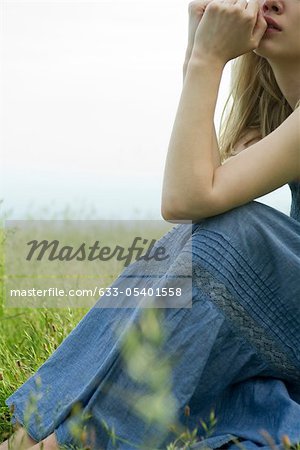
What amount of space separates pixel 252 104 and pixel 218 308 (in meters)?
0.82

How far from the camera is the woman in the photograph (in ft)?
5.75

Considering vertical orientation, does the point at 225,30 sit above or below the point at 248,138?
above

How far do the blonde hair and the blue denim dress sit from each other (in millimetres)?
593

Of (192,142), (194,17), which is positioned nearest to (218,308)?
(192,142)

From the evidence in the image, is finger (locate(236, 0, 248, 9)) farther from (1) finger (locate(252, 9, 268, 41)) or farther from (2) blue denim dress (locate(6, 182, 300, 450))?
(2) blue denim dress (locate(6, 182, 300, 450))

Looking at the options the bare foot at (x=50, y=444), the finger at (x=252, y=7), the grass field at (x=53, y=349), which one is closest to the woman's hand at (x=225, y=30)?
the finger at (x=252, y=7)

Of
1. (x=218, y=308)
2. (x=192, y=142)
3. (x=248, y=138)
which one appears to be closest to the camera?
(x=218, y=308)

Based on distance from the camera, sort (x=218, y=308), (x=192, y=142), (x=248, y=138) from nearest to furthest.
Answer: (x=218, y=308)
(x=192, y=142)
(x=248, y=138)

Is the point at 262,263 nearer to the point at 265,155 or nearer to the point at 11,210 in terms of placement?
the point at 265,155

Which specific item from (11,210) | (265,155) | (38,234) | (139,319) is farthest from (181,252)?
(38,234)

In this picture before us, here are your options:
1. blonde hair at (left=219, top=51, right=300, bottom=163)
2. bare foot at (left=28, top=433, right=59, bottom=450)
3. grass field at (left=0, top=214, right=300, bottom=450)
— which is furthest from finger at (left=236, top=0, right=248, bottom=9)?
bare foot at (left=28, top=433, right=59, bottom=450)

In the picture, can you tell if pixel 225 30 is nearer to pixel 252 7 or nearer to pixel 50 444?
pixel 252 7

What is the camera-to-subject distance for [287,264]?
1774mm

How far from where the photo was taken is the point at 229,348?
1770 mm
